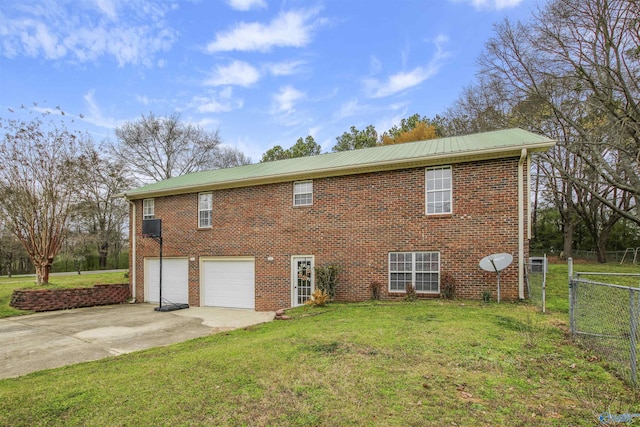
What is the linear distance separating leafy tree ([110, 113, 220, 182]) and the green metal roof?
18.1m

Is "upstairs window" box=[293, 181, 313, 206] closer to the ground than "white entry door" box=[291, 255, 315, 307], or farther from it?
farther from it

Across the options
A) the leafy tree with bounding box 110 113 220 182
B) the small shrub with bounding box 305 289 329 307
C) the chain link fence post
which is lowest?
the small shrub with bounding box 305 289 329 307

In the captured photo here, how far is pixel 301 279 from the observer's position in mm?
12398

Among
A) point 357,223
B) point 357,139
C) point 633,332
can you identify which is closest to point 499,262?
point 357,223

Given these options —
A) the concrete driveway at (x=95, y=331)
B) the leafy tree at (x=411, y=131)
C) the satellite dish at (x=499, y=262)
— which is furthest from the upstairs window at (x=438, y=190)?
the leafy tree at (x=411, y=131)

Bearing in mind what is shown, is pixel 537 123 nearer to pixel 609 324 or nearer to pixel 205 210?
pixel 609 324

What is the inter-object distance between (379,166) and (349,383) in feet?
26.2

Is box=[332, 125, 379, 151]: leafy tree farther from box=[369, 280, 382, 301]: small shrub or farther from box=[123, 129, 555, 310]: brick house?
box=[369, 280, 382, 301]: small shrub

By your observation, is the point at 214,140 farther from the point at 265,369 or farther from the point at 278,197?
the point at 265,369

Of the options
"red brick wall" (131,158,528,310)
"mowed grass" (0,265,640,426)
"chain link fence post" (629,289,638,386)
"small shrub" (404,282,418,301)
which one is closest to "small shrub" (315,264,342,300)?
"red brick wall" (131,158,528,310)

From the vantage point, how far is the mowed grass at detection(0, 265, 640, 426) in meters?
3.54

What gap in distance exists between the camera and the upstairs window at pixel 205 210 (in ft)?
48.1

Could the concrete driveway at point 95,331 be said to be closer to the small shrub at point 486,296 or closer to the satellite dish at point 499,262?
the small shrub at point 486,296

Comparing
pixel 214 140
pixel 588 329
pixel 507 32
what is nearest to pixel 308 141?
pixel 214 140
